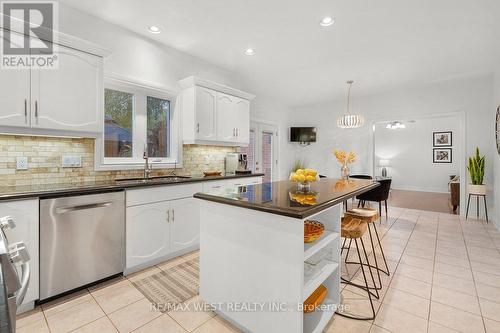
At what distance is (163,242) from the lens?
2.71m

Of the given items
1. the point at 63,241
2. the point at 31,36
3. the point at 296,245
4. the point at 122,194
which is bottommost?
the point at 63,241

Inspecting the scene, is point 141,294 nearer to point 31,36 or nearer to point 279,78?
point 31,36

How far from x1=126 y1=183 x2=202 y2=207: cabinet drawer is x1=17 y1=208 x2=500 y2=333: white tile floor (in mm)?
768

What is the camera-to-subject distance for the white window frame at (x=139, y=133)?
2781 mm

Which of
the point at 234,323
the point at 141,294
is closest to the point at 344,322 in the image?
the point at 234,323

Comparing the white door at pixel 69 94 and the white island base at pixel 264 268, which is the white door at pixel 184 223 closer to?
the white island base at pixel 264 268

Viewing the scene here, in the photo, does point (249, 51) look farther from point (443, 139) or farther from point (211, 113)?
point (443, 139)

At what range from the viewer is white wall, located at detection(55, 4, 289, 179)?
261 centimetres

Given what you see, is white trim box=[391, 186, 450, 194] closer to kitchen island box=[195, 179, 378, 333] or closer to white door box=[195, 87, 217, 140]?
white door box=[195, 87, 217, 140]

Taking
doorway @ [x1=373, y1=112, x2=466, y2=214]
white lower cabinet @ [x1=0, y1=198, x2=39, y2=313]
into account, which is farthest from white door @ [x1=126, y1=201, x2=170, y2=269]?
doorway @ [x1=373, y1=112, x2=466, y2=214]

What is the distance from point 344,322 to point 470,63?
15.5 feet

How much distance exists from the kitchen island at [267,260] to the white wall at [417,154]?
28.4 ft

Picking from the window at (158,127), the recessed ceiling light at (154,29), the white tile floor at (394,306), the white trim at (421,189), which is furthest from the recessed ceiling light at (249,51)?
the white trim at (421,189)

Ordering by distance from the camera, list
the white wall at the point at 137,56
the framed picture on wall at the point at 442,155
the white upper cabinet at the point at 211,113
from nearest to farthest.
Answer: the white wall at the point at 137,56, the white upper cabinet at the point at 211,113, the framed picture on wall at the point at 442,155
